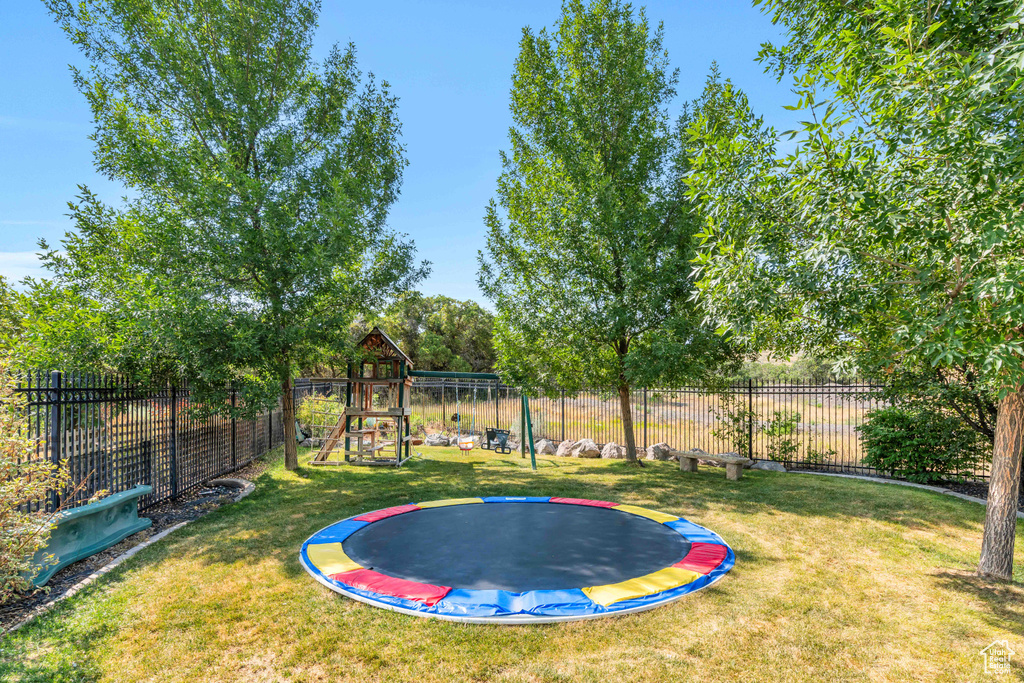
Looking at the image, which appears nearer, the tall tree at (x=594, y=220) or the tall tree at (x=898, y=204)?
the tall tree at (x=898, y=204)

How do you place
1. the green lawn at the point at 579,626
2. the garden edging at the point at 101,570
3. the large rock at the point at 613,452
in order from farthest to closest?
the large rock at the point at 613,452
the garden edging at the point at 101,570
the green lawn at the point at 579,626

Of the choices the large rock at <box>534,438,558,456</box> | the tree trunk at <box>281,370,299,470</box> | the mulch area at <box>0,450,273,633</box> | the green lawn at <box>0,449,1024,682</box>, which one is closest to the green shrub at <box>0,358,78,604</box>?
the mulch area at <box>0,450,273,633</box>

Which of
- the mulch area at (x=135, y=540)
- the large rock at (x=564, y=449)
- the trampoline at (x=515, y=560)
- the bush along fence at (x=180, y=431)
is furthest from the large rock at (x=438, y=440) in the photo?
the trampoline at (x=515, y=560)

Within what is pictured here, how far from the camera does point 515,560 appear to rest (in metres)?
4.71

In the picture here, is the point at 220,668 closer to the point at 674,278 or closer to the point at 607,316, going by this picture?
the point at 607,316

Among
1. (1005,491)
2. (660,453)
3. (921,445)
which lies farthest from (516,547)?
(660,453)

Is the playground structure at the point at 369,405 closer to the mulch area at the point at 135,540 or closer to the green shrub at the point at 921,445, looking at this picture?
the mulch area at the point at 135,540

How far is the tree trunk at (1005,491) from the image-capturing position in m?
4.20

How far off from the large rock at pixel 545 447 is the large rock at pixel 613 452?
49.4 inches

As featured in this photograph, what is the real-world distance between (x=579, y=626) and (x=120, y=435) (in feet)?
19.3

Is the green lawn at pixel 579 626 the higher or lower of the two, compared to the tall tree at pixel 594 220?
lower

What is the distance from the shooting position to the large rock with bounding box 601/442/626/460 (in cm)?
1165

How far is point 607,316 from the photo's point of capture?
9352 mm

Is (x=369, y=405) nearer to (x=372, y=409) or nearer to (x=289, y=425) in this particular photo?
(x=372, y=409)
